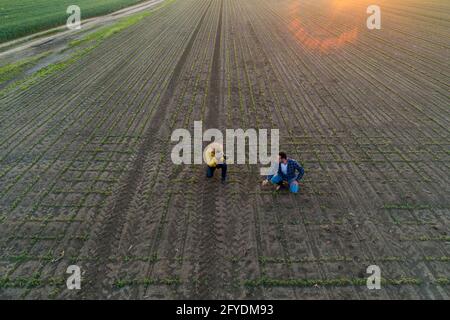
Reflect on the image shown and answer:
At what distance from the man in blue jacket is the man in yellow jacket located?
148cm

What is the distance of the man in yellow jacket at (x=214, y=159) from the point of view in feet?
27.4

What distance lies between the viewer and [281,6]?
45844 mm

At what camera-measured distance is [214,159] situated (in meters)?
8.52

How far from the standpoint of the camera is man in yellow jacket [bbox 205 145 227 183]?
8.36 meters

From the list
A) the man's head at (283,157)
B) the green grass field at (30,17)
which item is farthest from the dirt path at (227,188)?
the green grass field at (30,17)

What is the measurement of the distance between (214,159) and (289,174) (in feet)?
7.49

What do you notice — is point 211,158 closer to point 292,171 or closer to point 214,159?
point 214,159

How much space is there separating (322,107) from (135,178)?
9423mm

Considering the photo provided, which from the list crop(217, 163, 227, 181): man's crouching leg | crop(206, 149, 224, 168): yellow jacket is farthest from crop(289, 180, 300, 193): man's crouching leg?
crop(206, 149, 224, 168): yellow jacket

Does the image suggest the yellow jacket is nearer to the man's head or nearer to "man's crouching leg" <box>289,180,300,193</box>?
the man's head

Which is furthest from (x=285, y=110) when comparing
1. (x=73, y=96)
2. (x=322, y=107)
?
(x=73, y=96)

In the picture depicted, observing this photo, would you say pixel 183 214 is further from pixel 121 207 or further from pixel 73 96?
pixel 73 96

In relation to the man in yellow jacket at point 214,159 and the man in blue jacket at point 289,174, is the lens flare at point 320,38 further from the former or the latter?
the man in yellow jacket at point 214,159

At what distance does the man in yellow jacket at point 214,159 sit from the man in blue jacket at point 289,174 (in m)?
1.48
